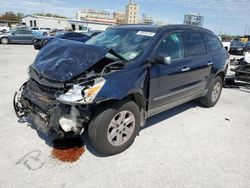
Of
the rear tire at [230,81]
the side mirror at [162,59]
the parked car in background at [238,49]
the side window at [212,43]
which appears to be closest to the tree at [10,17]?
the parked car in background at [238,49]

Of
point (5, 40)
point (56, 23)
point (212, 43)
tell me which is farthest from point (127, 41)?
point (56, 23)

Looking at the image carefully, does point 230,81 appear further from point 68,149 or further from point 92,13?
point 92,13

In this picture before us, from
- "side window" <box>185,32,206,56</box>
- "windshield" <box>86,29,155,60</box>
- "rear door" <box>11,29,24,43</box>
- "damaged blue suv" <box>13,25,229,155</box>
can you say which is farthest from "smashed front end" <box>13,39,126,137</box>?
"rear door" <box>11,29,24,43</box>

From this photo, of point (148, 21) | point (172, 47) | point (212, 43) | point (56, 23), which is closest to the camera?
point (172, 47)

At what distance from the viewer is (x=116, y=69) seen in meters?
3.23

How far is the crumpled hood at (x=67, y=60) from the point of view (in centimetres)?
302

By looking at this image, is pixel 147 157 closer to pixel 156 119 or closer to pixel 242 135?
pixel 156 119

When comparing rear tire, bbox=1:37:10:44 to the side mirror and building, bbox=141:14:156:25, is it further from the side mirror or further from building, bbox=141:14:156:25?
the side mirror

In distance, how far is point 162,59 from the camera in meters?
3.34

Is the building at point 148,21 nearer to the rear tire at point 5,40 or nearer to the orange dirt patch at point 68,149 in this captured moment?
the orange dirt patch at point 68,149

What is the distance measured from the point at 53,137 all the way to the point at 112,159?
1122mm

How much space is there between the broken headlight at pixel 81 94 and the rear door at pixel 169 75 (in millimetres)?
1021

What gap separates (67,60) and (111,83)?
2.61ft

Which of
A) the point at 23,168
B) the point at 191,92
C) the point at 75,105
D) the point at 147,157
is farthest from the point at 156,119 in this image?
the point at 23,168
